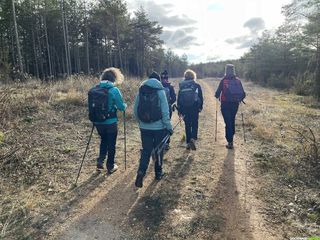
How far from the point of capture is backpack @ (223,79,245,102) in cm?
894

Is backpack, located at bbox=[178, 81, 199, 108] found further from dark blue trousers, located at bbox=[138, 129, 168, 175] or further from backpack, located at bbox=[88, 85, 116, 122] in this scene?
backpack, located at bbox=[88, 85, 116, 122]

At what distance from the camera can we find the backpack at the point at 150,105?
605 centimetres

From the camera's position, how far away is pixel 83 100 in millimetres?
13719

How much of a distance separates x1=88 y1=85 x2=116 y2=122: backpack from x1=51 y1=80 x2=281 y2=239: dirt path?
1.37 metres

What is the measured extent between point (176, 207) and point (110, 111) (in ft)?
7.87

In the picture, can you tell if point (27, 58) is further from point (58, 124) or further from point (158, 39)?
point (58, 124)

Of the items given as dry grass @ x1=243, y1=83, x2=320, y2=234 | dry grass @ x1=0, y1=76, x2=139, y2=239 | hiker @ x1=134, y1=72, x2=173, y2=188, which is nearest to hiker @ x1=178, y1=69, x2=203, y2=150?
dry grass @ x1=243, y1=83, x2=320, y2=234

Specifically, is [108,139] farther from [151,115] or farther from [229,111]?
[229,111]

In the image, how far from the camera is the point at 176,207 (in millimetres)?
5527

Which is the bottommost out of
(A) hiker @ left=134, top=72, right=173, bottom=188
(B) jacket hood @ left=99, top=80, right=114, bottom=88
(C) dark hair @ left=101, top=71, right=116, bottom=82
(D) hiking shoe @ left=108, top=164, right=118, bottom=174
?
(D) hiking shoe @ left=108, top=164, right=118, bottom=174

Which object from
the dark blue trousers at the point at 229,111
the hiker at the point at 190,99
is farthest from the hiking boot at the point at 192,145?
the dark blue trousers at the point at 229,111

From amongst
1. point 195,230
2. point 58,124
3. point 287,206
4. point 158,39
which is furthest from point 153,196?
point 158,39

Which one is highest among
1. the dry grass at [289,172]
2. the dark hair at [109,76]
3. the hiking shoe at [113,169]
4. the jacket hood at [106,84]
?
the dark hair at [109,76]

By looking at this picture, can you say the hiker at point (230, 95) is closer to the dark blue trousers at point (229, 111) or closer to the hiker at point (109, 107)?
the dark blue trousers at point (229, 111)
